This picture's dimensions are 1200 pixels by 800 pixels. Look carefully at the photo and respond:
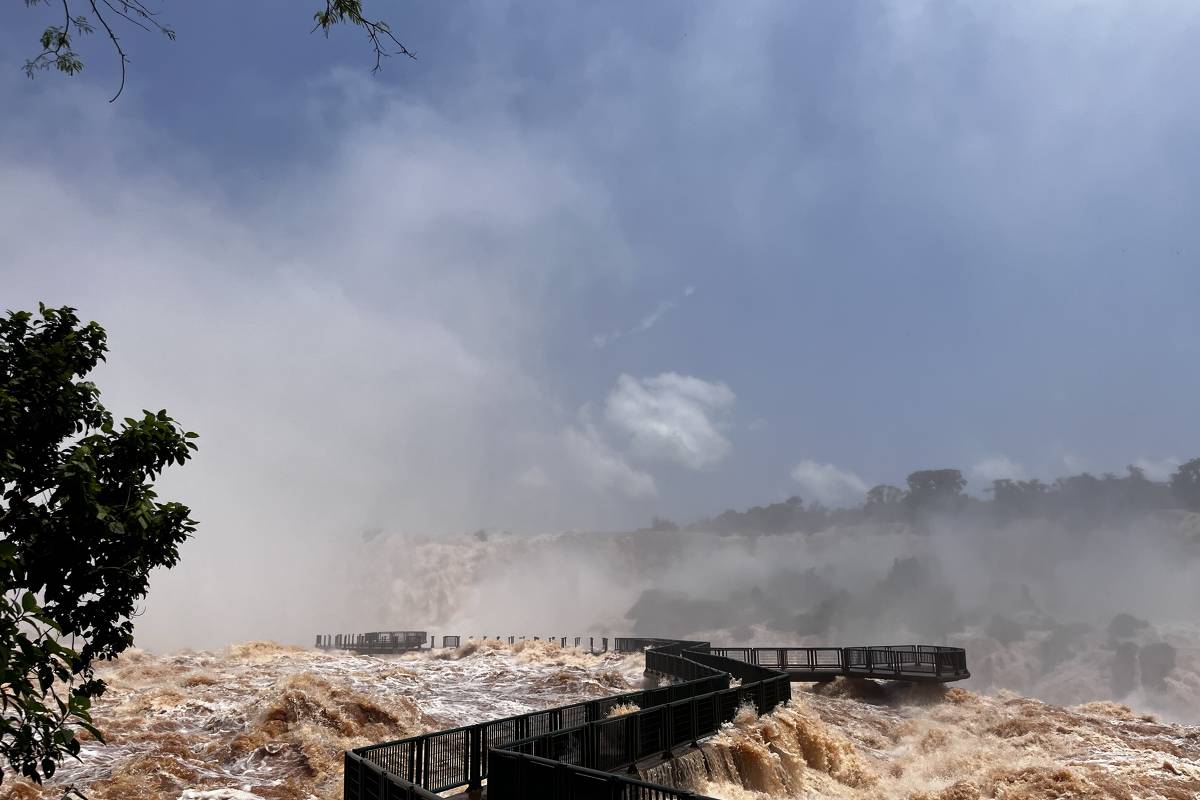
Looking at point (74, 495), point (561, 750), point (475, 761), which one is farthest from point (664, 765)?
point (74, 495)

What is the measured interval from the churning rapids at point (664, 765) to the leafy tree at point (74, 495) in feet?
33.2

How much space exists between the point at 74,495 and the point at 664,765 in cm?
1254

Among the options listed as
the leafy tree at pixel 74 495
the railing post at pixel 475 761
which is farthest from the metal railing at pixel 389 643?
the leafy tree at pixel 74 495

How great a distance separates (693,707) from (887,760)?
1363 centimetres

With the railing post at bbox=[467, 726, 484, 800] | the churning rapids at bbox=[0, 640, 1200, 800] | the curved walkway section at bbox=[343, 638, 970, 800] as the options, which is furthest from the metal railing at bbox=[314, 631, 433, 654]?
the railing post at bbox=[467, 726, 484, 800]

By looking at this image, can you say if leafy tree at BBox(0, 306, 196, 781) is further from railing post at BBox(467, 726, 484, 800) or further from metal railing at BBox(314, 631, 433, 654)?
metal railing at BBox(314, 631, 433, 654)

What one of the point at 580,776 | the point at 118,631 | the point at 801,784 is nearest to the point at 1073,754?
the point at 801,784

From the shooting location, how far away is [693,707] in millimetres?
17516

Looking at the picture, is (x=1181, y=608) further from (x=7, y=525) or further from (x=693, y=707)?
(x=7, y=525)

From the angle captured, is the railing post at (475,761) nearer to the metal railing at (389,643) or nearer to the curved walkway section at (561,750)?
the curved walkway section at (561,750)

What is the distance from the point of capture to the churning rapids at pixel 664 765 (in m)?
17.4

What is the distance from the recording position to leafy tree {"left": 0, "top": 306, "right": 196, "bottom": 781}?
7.75 metres

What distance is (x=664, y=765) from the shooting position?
51.3 feet

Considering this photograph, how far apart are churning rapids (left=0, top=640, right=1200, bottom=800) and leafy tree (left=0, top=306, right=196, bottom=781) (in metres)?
10.1
